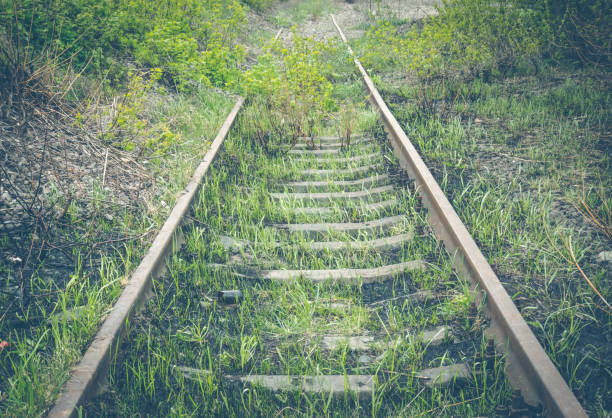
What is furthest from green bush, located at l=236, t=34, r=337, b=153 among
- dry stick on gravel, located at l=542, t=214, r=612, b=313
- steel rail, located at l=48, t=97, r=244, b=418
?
dry stick on gravel, located at l=542, t=214, r=612, b=313

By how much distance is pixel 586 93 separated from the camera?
5.84 m

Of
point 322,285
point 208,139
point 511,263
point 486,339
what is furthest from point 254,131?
point 486,339

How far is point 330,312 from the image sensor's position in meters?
2.92

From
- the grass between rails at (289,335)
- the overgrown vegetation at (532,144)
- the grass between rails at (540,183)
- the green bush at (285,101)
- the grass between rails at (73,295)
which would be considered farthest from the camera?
the green bush at (285,101)

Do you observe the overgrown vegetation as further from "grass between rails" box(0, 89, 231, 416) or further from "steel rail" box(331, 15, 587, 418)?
"grass between rails" box(0, 89, 231, 416)

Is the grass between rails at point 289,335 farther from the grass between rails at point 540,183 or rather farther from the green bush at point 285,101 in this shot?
the green bush at point 285,101

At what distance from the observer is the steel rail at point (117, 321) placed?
2.03 m

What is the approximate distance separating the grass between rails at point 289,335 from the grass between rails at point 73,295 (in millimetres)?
257

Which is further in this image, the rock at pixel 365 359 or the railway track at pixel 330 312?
the rock at pixel 365 359

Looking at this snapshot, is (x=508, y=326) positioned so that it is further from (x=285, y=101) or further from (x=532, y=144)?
(x=285, y=101)

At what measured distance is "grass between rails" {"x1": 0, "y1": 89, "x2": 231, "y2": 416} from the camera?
216cm

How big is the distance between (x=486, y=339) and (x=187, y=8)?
26.3ft

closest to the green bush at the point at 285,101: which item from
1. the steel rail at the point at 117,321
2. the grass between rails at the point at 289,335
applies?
the steel rail at the point at 117,321

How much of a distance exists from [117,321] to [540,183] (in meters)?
3.83
